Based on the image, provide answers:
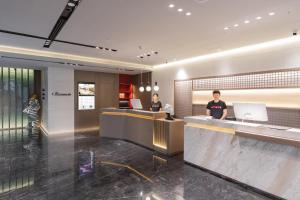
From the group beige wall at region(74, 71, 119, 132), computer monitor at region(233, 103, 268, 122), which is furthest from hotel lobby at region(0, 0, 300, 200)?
beige wall at region(74, 71, 119, 132)

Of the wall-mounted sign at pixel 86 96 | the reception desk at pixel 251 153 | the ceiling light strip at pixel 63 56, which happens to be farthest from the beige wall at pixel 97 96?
the reception desk at pixel 251 153

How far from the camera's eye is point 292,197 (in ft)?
8.90

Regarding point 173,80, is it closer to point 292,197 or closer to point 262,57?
point 262,57

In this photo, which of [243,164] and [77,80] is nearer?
[243,164]

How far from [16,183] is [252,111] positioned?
172 inches

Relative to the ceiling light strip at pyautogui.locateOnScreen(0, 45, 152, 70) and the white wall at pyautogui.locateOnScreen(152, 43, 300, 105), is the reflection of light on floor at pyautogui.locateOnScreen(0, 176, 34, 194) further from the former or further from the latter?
the white wall at pyautogui.locateOnScreen(152, 43, 300, 105)

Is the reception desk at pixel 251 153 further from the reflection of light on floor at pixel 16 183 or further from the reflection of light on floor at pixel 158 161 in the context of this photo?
the reflection of light on floor at pixel 16 183

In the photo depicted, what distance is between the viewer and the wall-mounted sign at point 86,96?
9039 millimetres

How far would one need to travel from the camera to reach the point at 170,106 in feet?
18.5

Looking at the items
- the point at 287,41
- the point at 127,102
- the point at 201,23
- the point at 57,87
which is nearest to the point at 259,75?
the point at 287,41

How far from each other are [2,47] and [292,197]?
7671 millimetres

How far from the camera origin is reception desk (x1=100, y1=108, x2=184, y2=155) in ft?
16.8

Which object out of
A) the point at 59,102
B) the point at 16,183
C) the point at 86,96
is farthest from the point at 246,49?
the point at 59,102

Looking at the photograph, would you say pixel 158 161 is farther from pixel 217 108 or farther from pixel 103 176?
pixel 217 108
